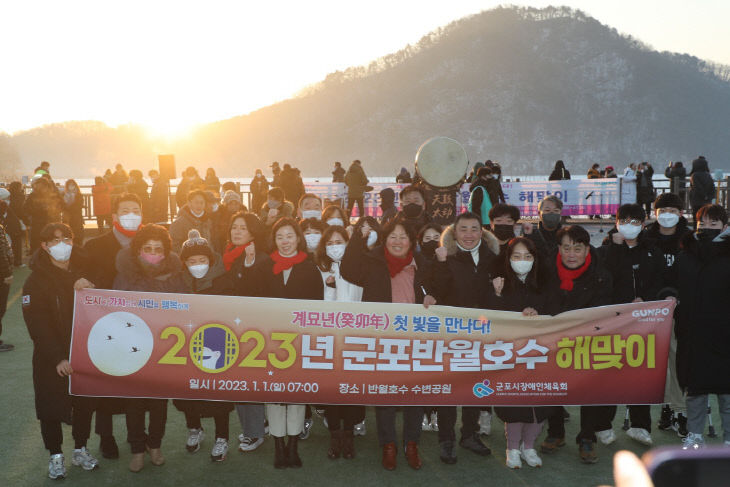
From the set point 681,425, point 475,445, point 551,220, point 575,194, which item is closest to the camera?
point 475,445

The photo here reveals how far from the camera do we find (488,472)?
4820 millimetres

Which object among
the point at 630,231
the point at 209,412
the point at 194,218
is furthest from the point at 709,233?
the point at 194,218

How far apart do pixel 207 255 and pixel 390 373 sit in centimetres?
176

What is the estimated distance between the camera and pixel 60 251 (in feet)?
15.3

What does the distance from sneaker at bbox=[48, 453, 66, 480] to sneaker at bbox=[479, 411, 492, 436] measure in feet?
11.1

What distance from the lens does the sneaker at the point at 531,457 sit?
193 inches

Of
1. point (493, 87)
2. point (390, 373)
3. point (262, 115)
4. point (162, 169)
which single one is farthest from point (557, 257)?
point (262, 115)

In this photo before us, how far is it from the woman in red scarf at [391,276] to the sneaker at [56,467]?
7.82 feet

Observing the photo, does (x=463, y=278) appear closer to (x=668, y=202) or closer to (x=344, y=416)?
(x=344, y=416)

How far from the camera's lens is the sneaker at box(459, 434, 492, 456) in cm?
514

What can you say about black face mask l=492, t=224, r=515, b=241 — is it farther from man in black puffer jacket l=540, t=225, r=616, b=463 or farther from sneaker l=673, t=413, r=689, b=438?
sneaker l=673, t=413, r=689, b=438

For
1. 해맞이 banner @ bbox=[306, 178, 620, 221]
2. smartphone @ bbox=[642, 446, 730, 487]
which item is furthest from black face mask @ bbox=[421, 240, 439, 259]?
해맞이 banner @ bbox=[306, 178, 620, 221]

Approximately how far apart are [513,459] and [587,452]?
1.95ft

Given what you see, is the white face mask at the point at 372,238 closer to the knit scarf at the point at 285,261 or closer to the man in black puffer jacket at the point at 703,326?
the knit scarf at the point at 285,261
